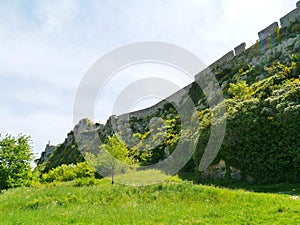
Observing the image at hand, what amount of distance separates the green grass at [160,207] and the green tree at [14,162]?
31.8ft

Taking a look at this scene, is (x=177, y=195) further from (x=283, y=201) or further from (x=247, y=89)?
(x=247, y=89)

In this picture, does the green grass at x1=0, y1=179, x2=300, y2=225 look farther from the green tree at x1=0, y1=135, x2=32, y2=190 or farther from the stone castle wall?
the stone castle wall

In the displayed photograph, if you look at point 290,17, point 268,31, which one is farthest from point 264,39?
point 290,17

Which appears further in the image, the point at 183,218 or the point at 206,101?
the point at 206,101

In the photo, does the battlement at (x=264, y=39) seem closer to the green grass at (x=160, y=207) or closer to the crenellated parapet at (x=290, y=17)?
the crenellated parapet at (x=290, y=17)

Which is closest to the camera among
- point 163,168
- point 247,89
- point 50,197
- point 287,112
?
point 50,197

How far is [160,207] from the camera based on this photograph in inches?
419

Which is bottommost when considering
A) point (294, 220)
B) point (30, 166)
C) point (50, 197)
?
point (294, 220)

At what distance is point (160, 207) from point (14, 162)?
1821 centimetres

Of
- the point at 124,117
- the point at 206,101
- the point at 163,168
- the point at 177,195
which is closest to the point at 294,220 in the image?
the point at 177,195

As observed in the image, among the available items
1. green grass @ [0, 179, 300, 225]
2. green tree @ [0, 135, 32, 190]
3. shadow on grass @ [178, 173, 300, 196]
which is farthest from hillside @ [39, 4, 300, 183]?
green tree @ [0, 135, 32, 190]

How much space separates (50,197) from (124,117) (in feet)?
123

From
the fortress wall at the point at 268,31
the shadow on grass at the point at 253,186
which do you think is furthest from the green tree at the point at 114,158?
the fortress wall at the point at 268,31

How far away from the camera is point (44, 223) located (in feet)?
29.8
